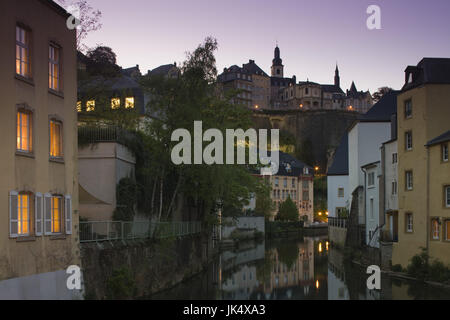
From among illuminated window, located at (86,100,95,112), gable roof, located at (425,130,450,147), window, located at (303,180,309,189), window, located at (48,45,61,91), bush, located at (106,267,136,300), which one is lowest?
bush, located at (106,267,136,300)

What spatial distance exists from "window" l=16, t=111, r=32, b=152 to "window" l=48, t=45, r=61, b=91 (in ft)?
6.06

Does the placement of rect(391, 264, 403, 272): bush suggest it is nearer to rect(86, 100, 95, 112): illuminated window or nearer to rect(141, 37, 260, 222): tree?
rect(141, 37, 260, 222): tree

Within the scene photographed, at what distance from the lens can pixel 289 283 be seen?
35812 mm

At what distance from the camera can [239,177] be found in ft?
147

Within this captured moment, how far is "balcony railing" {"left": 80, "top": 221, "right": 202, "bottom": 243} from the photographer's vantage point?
2348 centimetres

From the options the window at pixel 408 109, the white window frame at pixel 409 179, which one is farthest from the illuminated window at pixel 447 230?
the window at pixel 408 109

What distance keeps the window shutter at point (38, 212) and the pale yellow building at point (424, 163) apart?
761 inches

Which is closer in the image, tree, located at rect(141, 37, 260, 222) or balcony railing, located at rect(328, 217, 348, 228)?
tree, located at rect(141, 37, 260, 222)

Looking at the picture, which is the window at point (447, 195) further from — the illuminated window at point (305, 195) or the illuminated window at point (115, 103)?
the illuminated window at point (305, 195)

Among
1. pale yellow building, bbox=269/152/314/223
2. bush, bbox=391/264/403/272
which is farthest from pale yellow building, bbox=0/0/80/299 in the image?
pale yellow building, bbox=269/152/314/223

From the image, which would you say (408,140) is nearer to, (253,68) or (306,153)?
(306,153)

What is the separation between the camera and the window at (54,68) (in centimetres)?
2058

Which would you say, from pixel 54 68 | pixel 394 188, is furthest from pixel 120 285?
pixel 394 188
